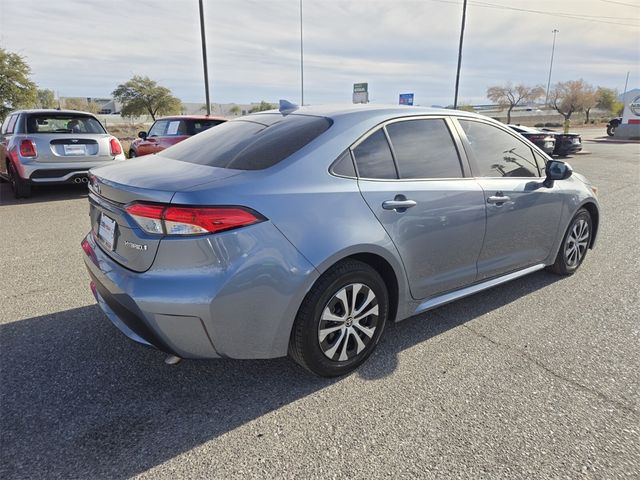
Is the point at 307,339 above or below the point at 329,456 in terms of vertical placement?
above

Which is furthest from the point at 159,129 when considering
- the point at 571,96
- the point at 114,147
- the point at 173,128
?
the point at 571,96

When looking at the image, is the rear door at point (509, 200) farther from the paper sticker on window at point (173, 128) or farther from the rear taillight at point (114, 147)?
the paper sticker on window at point (173, 128)

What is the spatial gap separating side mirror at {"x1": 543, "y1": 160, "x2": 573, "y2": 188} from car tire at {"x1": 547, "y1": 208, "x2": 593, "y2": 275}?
0.67 m

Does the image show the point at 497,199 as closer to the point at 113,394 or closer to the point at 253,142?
the point at 253,142

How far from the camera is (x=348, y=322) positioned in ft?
8.74

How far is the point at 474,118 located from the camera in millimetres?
3525

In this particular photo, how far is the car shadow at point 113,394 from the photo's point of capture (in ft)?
6.86

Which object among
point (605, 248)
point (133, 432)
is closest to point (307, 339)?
point (133, 432)

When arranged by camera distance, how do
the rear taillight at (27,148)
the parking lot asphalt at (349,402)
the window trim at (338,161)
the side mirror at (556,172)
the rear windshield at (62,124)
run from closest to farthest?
the parking lot asphalt at (349,402) < the window trim at (338,161) < the side mirror at (556,172) < the rear taillight at (27,148) < the rear windshield at (62,124)

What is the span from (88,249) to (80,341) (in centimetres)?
69

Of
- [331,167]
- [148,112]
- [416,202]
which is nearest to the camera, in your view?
[331,167]

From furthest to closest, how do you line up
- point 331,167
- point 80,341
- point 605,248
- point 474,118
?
1. point 605,248
2. point 474,118
3. point 80,341
4. point 331,167

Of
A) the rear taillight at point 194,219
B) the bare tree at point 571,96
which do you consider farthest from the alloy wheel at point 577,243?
the bare tree at point 571,96

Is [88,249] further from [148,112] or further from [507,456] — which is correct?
[148,112]
